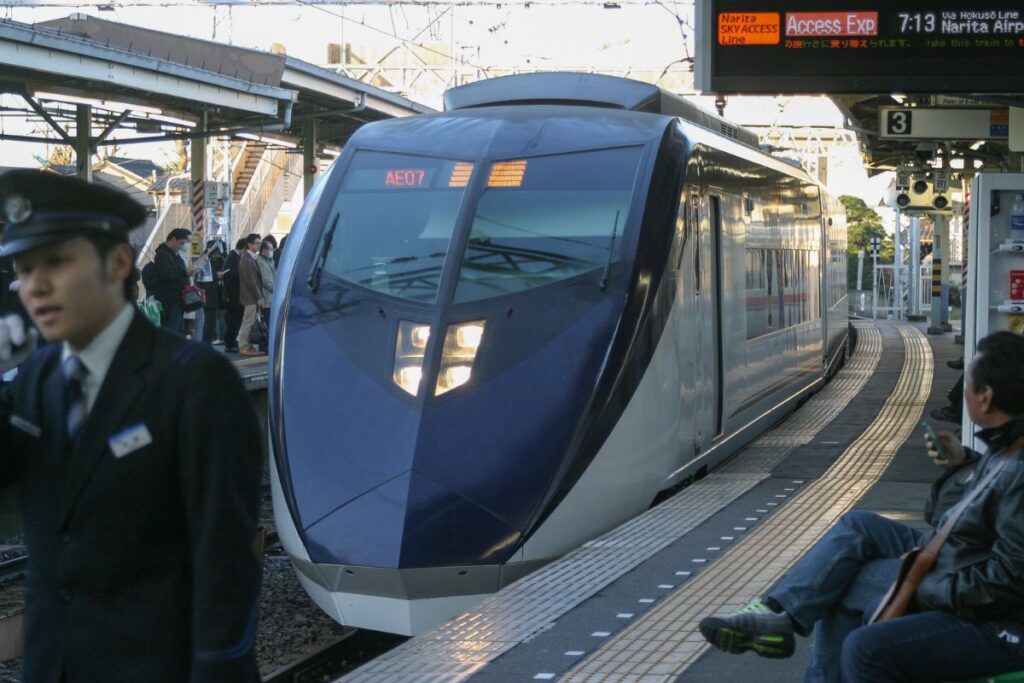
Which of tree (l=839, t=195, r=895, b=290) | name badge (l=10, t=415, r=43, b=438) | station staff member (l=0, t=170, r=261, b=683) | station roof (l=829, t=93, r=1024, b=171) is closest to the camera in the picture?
station staff member (l=0, t=170, r=261, b=683)

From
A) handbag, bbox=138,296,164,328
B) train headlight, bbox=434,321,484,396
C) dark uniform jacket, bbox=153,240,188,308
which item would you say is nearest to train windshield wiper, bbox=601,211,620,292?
train headlight, bbox=434,321,484,396

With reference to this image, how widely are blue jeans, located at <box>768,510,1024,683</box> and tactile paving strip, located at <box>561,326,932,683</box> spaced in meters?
0.67

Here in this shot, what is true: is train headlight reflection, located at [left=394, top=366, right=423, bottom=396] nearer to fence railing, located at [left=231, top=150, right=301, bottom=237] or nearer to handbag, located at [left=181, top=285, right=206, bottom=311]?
handbag, located at [left=181, top=285, right=206, bottom=311]

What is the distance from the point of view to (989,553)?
3668 millimetres

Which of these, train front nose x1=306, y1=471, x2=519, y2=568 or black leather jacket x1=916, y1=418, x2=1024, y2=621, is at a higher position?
black leather jacket x1=916, y1=418, x2=1024, y2=621

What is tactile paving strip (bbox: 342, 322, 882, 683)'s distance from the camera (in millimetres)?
4824

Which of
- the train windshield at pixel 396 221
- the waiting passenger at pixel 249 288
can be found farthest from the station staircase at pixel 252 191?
the train windshield at pixel 396 221

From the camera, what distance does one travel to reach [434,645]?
5074 mm

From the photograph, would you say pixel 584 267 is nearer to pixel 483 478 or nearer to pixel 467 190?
pixel 467 190

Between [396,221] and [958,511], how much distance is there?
14.9 ft

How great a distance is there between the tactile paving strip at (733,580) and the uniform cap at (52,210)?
2654 mm

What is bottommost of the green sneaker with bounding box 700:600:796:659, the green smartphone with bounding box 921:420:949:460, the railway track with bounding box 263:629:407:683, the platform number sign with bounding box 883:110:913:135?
the railway track with bounding box 263:629:407:683

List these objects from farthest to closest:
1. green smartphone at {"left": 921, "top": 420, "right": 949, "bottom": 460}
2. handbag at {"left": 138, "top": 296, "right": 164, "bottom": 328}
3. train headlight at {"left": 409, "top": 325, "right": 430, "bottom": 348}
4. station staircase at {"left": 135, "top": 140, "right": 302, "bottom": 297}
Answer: station staircase at {"left": 135, "top": 140, "right": 302, "bottom": 297} < handbag at {"left": 138, "top": 296, "right": 164, "bottom": 328} < train headlight at {"left": 409, "top": 325, "right": 430, "bottom": 348} < green smartphone at {"left": 921, "top": 420, "right": 949, "bottom": 460}

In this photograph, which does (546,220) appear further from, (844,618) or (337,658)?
(844,618)
